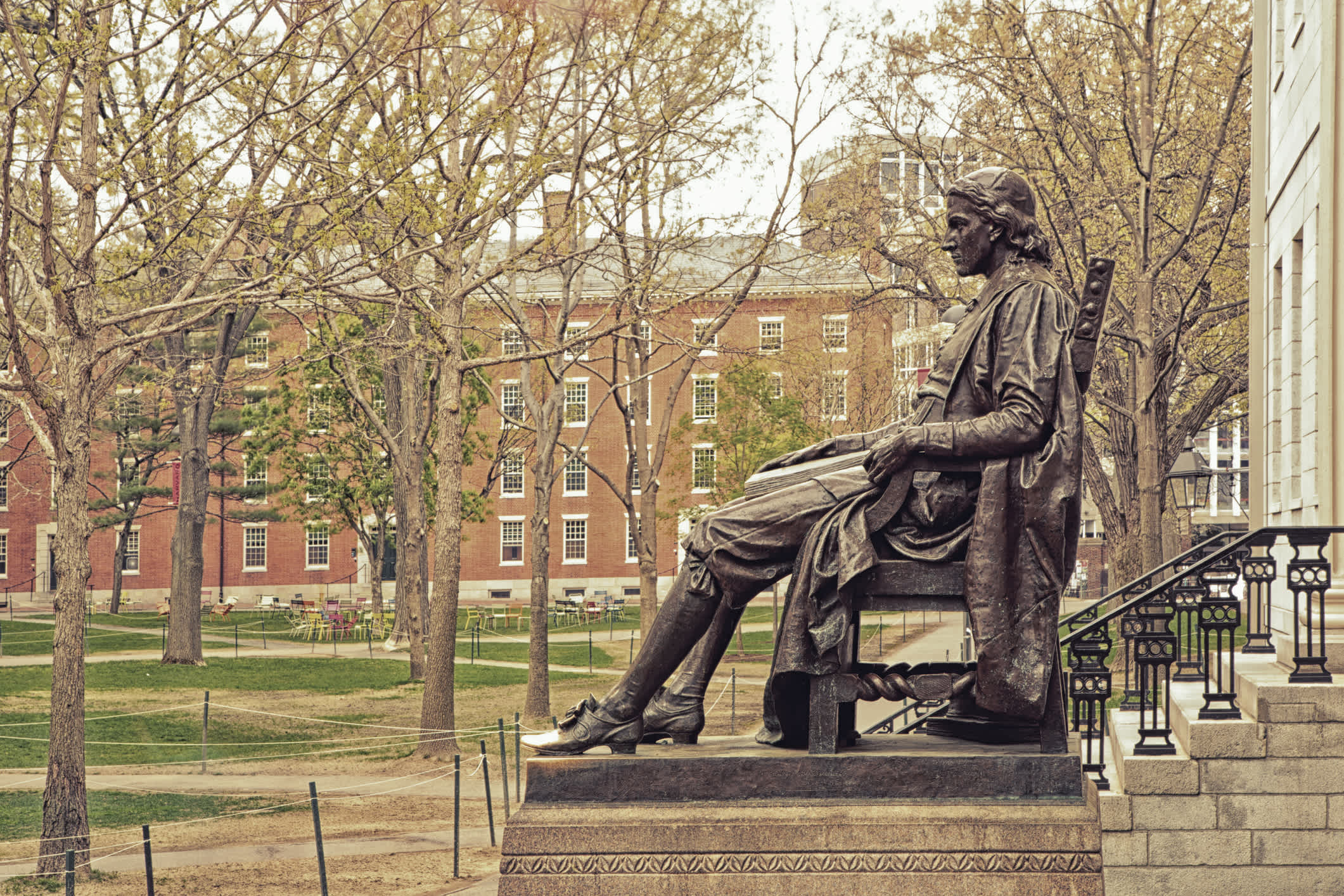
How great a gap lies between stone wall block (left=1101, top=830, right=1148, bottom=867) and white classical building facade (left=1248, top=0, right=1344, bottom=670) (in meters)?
2.11

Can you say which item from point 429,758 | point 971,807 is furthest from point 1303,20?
point 429,758

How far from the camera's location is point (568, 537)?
65188 millimetres

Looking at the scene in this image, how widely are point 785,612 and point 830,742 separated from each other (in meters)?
0.51

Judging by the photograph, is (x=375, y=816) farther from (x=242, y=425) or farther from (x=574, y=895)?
(x=242, y=425)

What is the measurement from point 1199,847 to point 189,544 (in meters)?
27.2

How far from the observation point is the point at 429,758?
1845 centimetres

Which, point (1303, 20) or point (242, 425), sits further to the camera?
point (242, 425)

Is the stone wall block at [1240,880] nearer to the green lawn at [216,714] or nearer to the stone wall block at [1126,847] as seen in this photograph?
the stone wall block at [1126,847]

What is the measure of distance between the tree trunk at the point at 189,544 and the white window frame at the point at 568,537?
32.0 meters

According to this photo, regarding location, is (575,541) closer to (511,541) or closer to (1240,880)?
(511,541)

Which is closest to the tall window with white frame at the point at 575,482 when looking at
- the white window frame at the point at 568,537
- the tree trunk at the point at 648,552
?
the white window frame at the point at 568,537

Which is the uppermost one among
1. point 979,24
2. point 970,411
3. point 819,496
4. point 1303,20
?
point 979,24

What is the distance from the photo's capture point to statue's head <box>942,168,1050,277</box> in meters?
5.42

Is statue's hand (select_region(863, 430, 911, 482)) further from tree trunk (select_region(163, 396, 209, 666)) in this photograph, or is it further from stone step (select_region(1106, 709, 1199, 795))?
tree trunk (select_region(163, 396, 209, 666))
